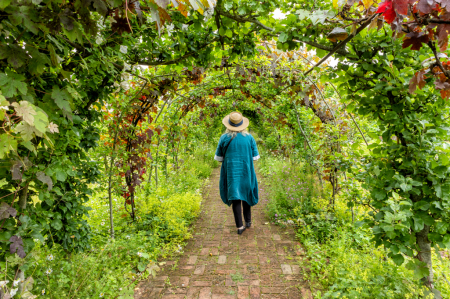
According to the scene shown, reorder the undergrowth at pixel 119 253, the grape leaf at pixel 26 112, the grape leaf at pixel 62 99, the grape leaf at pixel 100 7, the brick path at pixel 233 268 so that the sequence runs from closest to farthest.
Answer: the grape leaf at pixel 26 112, the grape leaf at pixel 100 7, the grape leaf at pixel 62 99, the undergrowth at pixel 119 253, the brick path at pixel 233 268

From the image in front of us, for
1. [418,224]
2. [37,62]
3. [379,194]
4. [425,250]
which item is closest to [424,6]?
[379,194]

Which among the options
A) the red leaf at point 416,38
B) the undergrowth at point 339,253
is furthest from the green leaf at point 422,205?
the red leaf at point 416,38

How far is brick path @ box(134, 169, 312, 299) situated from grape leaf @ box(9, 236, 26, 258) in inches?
52.7

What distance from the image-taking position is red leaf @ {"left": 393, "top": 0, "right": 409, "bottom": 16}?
102cm

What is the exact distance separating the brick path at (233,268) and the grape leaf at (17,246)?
4.39ft

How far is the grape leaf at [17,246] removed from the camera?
4.87 feet

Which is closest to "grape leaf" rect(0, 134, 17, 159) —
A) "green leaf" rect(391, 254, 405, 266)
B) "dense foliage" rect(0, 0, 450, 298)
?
"dense foliage" rect(0, 0, 450, 298)

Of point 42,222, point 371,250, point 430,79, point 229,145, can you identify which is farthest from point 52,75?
point 371,250

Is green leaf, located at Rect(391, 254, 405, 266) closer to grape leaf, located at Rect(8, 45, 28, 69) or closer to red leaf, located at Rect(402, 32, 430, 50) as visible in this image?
red leaf, located at Rect(402, 32, 430, 50)

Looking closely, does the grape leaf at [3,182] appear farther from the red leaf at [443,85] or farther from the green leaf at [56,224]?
the red leaf at [443,85]

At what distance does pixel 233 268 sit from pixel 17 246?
2.17 metres

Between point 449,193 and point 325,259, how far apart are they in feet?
5.28

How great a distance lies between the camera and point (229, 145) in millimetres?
4031

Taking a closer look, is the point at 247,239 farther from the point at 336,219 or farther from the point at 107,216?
the point at 107,216
